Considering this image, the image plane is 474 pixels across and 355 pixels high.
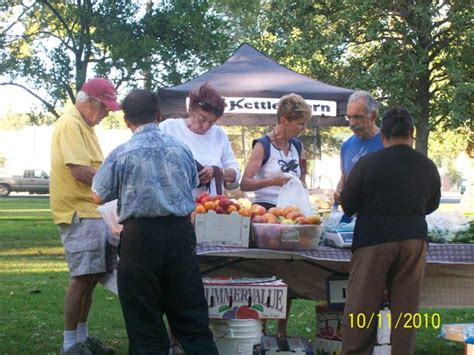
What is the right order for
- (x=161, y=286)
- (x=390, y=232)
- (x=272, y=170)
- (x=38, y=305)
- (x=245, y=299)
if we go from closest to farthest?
(x=161, y=286)
(x=390, y=232)
(x=245, y=299)
(x=272, y=170)
(x=38, y=305)

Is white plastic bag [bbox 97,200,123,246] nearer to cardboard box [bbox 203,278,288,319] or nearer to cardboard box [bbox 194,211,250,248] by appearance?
cardboard box [bbox 194,211,250,248]

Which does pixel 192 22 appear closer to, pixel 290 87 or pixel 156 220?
pixel 290 87

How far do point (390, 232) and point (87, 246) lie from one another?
74.6 inches

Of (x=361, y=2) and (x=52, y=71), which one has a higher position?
(x=361, y=2)

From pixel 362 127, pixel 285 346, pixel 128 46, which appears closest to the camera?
pixel 285 346

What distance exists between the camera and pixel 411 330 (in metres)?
4.04

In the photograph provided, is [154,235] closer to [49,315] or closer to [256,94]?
[49,315]

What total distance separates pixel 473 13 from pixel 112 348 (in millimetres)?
18242

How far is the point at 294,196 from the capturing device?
15.5 ft

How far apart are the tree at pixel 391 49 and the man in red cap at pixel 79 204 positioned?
16.0m

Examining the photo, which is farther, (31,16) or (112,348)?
(31,16)

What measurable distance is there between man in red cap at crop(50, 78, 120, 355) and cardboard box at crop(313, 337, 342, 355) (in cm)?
137

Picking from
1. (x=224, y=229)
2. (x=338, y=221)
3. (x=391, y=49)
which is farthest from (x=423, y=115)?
(x=224, y=229)

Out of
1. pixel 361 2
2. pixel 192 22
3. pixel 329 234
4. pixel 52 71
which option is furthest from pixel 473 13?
pixel 329 234
